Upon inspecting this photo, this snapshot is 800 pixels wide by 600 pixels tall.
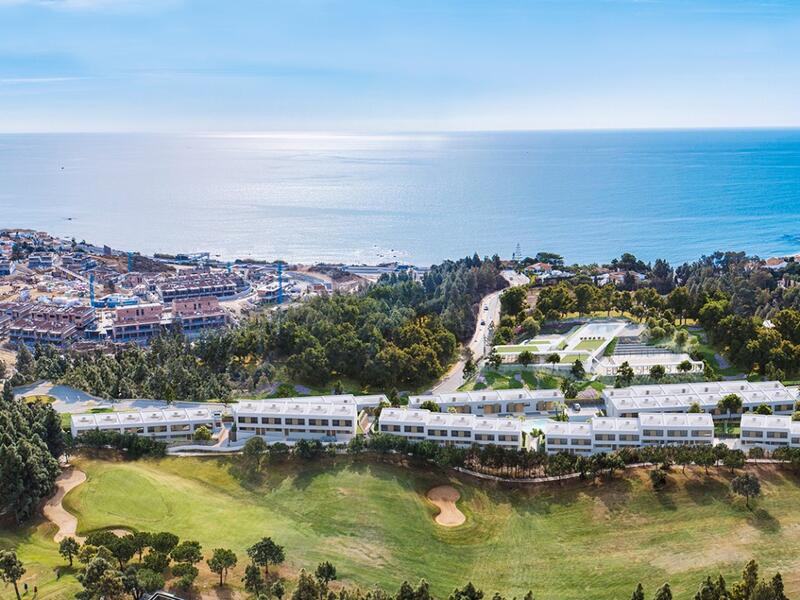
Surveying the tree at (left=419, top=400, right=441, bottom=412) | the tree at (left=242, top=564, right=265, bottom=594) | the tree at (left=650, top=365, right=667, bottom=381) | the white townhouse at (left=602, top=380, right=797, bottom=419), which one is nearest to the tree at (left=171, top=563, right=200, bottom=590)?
the tree at (left=242, top=564, right=265, bottom=594)

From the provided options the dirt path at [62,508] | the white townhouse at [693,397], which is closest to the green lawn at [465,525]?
the dirt path at [62,508]

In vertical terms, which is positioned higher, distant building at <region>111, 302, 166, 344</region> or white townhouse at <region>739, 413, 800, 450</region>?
white townhouse at <region>739, 413, 800, 450</region>

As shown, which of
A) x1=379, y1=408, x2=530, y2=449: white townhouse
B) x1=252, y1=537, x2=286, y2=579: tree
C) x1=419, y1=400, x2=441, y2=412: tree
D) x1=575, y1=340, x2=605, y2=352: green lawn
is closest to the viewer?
x1=252, y1=537, x2=286, y2=579: tree

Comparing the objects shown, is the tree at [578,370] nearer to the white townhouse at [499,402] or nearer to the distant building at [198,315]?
the white townhouse at [499,402]

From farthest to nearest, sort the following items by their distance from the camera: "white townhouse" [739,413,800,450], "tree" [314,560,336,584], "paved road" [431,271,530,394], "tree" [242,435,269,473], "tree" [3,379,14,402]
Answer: "paved road" [431,271,530,394] → "tree" [3,379,14,402] → "tree" [242,435,269,473] → "white townhouse" [739,413,800,450] → "tree" [314,560,336,584]

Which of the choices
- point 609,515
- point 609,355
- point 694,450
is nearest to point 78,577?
point 609,515

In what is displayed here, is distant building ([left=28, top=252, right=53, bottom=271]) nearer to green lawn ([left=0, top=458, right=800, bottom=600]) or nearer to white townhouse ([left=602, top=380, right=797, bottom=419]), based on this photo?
green lawn ([left=0, top=458, right=800, bottom=600])
